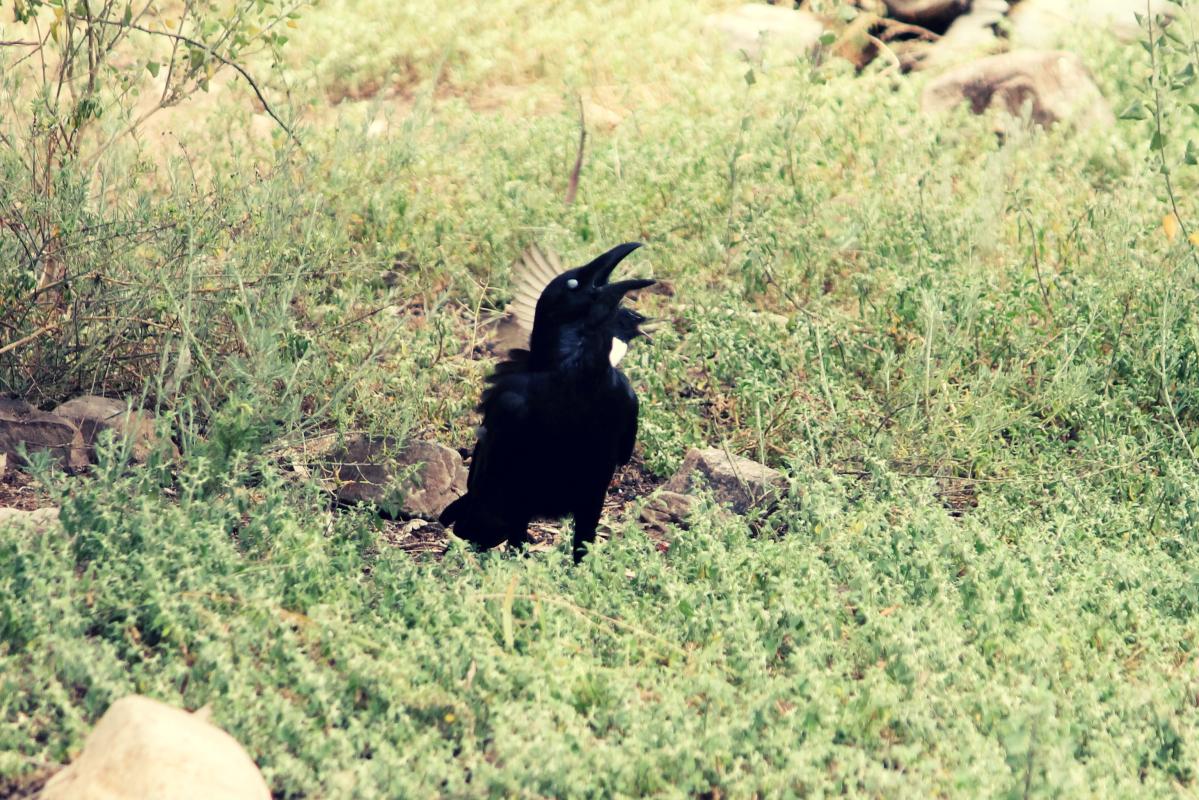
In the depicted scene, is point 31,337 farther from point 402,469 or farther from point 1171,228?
point 1171,228

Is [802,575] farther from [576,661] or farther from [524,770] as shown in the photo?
[524,770]

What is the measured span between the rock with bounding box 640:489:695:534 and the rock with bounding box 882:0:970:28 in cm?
705

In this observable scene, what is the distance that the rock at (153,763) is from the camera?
2576mm

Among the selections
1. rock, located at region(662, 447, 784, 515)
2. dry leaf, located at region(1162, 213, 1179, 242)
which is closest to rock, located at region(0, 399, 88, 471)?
rock, located at region(662, 447, 784, 515)

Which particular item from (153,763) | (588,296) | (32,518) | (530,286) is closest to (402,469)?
(530,286)

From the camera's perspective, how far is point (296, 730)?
2.88 meters

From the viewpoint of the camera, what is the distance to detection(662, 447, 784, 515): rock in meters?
4.83

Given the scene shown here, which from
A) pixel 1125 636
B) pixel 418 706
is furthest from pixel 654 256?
pixel 418 706

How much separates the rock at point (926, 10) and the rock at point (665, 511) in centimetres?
705

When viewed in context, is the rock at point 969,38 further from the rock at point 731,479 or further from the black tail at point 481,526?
the black tail at point 481,526

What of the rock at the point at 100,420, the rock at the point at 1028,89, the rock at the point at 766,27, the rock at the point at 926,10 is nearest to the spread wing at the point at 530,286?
the rock at the point at 100,420

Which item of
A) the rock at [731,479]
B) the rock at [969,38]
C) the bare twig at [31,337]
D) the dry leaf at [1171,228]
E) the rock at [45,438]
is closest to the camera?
the bare twig at [31,337]

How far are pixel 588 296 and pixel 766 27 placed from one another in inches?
256

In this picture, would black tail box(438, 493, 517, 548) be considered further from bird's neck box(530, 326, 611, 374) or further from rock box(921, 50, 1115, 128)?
rock box(921, 50, 1115, 128)
